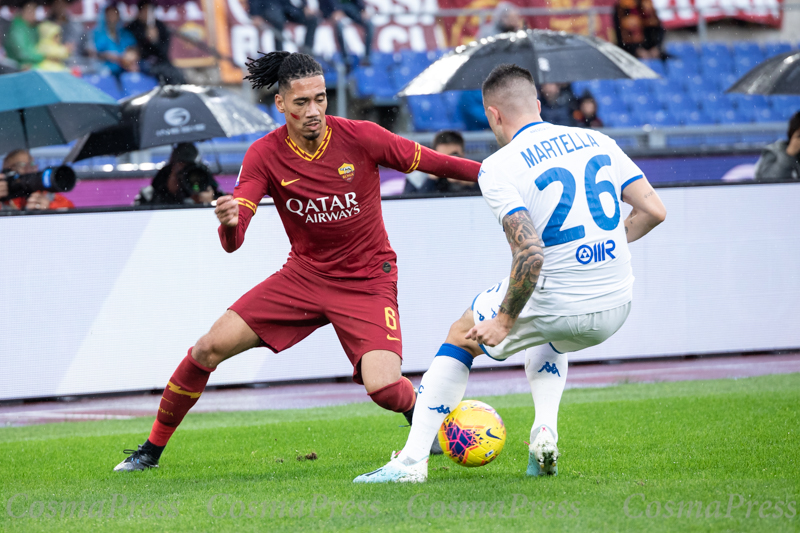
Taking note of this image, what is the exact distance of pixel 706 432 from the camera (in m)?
5.34

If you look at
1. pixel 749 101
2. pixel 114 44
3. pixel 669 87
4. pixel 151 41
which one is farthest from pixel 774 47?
pixel 114 44

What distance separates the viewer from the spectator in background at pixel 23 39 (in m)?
11.6

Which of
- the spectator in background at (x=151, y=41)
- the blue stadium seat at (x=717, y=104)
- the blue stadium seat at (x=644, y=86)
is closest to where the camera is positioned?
the spectator in background at (x=151, y=41)

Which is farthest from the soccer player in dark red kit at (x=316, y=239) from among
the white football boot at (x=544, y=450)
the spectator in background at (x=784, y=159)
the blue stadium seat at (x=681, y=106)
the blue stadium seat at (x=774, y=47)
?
the blue stadium seat at (x=774, y=47)

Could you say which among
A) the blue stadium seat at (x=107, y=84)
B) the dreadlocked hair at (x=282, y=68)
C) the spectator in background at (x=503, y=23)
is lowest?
the blue stadium seat at (x=107, y=84)

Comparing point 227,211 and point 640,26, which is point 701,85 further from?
point 227,211

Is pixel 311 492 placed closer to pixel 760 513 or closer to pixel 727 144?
pixel 760 513

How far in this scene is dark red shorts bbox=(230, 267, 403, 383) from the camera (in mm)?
4727

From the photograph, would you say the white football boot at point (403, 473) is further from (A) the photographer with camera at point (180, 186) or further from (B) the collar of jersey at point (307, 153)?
(A) the photographer with camera at point (180, 186)

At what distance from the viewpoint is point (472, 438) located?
4305 mm

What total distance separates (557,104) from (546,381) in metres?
6.70

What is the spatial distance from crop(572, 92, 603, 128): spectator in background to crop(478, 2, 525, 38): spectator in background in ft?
4.32

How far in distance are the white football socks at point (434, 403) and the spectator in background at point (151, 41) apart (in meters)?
8.30

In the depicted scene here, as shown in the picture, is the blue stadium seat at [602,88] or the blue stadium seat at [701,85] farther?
the blue stadium seat at [701,85]
